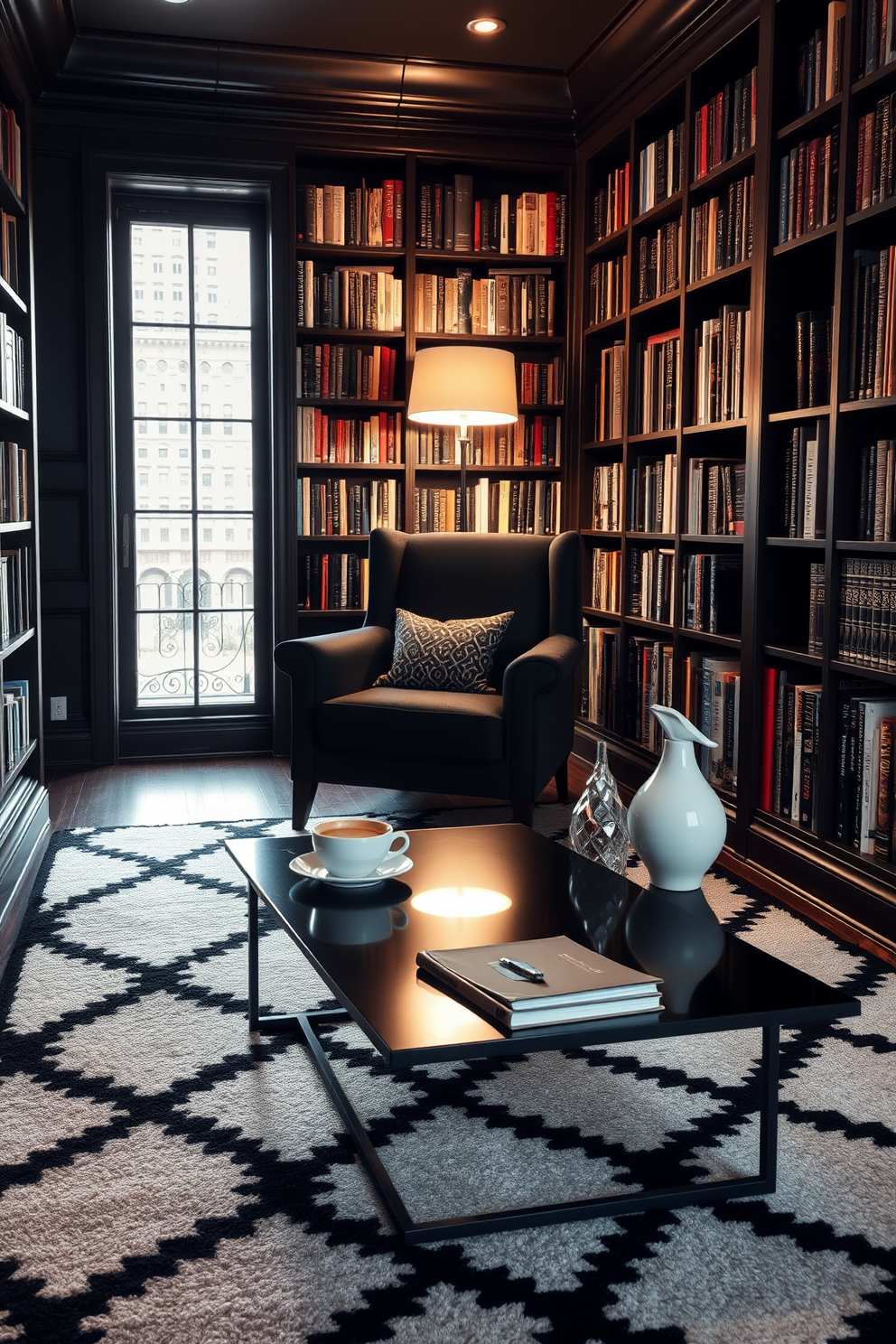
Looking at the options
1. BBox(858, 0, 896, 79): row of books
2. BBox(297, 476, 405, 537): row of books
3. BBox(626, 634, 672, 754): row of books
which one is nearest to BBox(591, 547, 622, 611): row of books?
BBox(626, 634, 672, 754): row of books

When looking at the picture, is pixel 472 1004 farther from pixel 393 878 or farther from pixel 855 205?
pixel 855 205

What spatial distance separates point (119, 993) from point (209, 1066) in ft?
1.36

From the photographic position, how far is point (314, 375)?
16.0 ft

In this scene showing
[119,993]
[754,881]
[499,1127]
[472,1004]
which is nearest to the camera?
[472,1004]

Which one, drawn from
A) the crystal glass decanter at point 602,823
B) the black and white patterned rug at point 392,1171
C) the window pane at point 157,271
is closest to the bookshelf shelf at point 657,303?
the window pane at point 157,271

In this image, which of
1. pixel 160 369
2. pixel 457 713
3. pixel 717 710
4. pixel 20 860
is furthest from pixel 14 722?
pixel 717 710

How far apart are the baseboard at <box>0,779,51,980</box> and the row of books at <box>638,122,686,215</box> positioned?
2.90 m

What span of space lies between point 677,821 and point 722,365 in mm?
2075

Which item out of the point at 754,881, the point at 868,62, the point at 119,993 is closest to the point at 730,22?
the point at 868,62

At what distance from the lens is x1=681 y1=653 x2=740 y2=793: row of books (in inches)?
142

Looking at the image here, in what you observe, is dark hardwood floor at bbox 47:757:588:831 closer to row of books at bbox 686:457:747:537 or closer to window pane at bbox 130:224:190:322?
row of books at bbox 686:457:747:537

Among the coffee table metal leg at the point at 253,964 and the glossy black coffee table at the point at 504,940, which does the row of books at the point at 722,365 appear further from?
the coffee table metal leg at the point at 253,964

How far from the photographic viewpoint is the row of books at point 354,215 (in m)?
4.80

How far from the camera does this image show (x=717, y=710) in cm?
369
